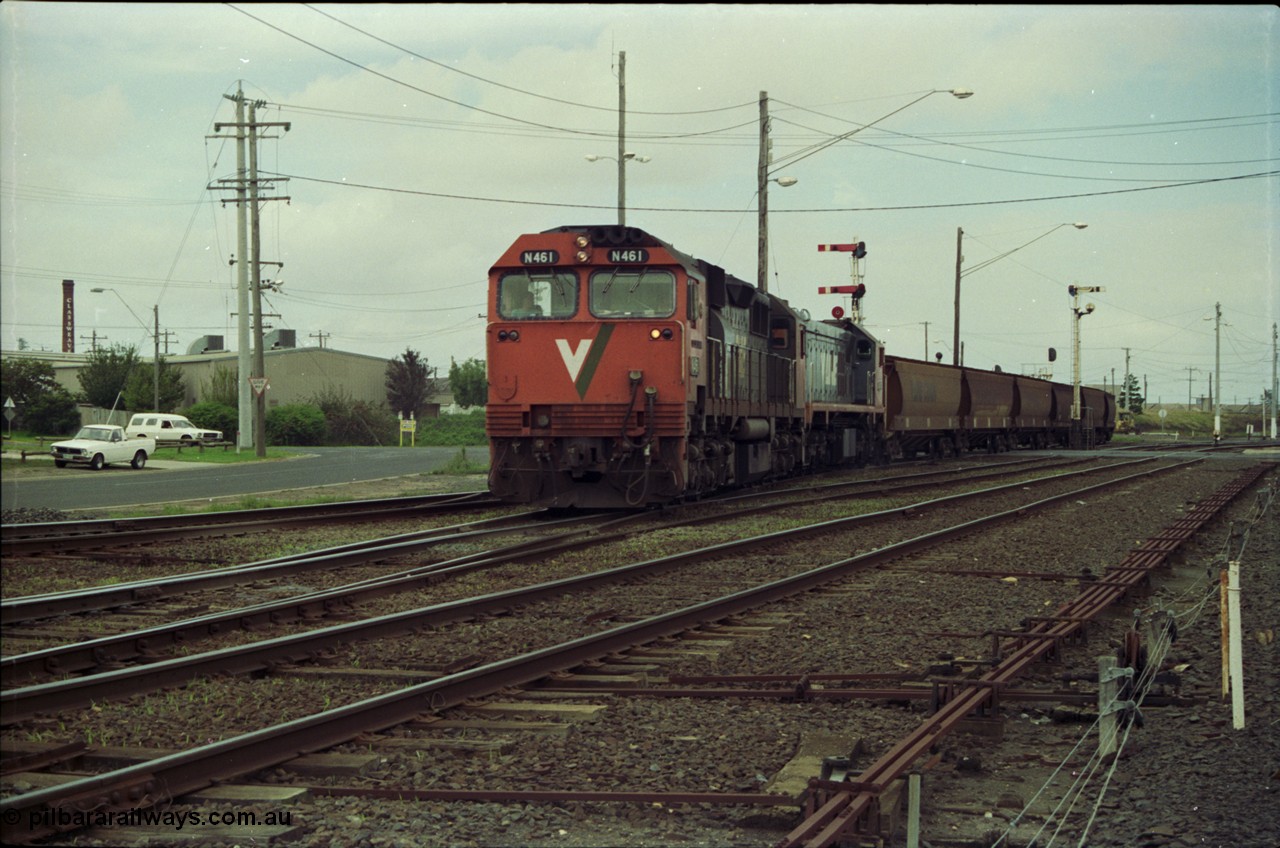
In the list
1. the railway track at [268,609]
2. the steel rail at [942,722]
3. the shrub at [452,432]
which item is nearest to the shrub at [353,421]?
the shrub at [452,432]

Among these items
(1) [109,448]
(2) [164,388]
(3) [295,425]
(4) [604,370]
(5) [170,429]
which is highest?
(2) [164,388]

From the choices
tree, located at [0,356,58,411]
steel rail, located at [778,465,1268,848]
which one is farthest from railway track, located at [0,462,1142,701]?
steel rail, located at [778,465,1268,848]

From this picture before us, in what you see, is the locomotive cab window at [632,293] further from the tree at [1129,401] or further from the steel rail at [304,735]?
Answer: the tree at [1129,401]

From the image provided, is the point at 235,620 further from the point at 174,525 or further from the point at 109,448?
the point at 109,448

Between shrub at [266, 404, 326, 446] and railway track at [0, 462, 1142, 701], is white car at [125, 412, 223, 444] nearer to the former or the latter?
shrub at [266, 404, 326, 446]

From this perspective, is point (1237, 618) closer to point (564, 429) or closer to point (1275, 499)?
point (564, 429)

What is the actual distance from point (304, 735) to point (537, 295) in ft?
37.5

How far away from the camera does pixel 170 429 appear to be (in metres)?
46.2

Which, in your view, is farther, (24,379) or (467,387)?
(467,387)

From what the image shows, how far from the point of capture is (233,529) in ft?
47.7

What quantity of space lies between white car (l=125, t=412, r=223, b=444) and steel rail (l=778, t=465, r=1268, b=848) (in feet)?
121

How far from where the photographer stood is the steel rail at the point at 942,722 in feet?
13.1

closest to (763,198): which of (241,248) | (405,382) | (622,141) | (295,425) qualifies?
(622,141)

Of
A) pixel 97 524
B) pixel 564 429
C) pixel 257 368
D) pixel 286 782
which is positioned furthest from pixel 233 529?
pixel 257 368
